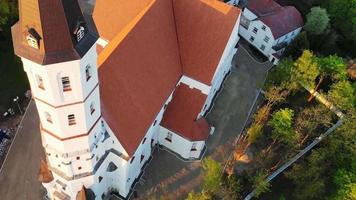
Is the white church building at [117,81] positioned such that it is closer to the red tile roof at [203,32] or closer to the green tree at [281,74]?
the red tile roof at [203,32]

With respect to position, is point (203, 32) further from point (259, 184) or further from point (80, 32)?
point (80, 32)

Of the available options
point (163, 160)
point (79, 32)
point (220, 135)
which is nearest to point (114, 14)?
point (163, 160)

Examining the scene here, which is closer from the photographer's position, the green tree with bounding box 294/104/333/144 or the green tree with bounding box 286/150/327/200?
the green tree with bounding box 286/150/327/200

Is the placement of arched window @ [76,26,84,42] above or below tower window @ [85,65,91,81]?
above

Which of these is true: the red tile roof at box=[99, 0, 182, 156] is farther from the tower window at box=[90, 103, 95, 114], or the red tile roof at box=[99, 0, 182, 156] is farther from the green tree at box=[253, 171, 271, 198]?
the green tree at box=[253, 171, 271, 198]

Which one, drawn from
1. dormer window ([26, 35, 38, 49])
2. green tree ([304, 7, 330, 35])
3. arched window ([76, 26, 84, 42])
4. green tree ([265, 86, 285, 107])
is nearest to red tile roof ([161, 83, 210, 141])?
green tree ([265, 86, 285, 107])

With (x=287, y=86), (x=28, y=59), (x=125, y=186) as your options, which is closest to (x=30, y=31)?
(x=28, y=59)

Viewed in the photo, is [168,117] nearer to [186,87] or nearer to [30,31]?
[186,87]
